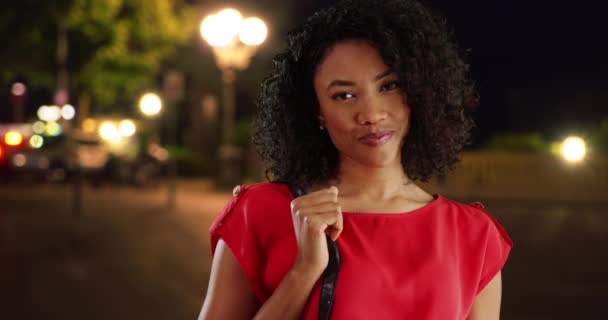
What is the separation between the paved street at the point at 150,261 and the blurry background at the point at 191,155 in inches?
1.7

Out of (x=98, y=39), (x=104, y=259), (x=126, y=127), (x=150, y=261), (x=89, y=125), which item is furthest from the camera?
(x=89, y=125)

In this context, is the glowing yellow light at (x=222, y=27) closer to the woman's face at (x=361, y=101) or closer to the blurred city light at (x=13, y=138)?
the blurred city light at (x=13, y=138)

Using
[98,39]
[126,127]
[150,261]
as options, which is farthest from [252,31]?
[126,127]

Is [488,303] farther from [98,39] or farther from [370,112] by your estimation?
[98,39]

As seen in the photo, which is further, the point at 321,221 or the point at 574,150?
the point at 574,150

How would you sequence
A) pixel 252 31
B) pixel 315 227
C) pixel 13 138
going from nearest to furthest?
pixel 315 227, pixel 252 31, pixel 13 138

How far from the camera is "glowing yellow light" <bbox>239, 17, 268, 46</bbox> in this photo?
22875 mm

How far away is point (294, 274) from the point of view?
6.61 feet

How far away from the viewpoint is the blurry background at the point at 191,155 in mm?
10000

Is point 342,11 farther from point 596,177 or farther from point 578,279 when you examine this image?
point 596,177

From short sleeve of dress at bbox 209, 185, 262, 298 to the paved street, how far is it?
5.97 m

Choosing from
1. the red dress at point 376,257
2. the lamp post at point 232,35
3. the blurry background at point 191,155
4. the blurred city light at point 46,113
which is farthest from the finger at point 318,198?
the blurred city light at point 46,113

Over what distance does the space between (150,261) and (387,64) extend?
9674 millimetres

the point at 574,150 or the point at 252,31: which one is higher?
the point at 252,31
